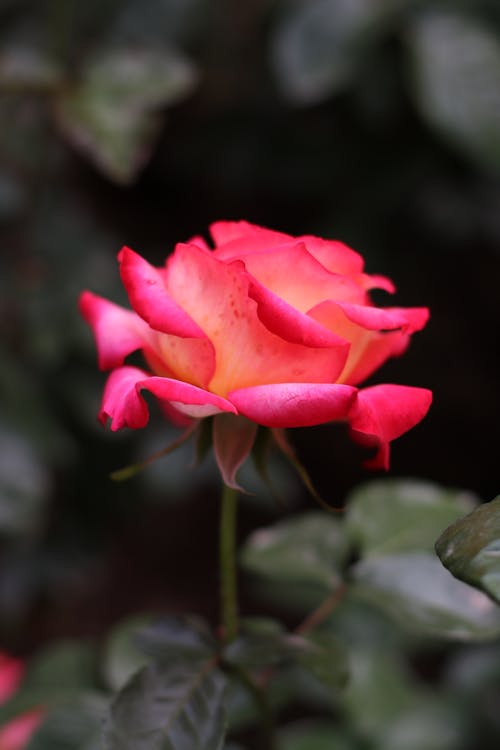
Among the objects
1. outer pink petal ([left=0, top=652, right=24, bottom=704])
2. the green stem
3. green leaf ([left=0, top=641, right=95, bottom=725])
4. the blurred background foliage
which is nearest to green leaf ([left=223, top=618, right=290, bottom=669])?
the green stem

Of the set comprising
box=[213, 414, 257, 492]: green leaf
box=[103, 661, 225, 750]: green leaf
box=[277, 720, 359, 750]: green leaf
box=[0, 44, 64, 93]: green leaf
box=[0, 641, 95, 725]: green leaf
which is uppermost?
box=[0, 44, 64, 93]: green leaf

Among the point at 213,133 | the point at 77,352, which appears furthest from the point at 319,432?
the point at 77,352

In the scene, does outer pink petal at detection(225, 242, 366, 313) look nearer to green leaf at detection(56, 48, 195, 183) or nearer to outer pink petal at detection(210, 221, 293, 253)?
outer pink petal at detection(210, 221, 293, 253)

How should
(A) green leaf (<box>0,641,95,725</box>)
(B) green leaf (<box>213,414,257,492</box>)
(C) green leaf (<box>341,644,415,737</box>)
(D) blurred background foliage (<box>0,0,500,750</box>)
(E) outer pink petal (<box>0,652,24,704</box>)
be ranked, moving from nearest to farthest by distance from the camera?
(B) green leaf (<box>213,414,257,492</box>) < (A) green leaf (<box>0,641,95,725</box>) < (E) outer pink petal (<box>0,652,24,704</box>) < (C) green leaf (<box>341,644,415,737</box>) < (D) blurred background foliage (<box>0,0,500,750</box>)

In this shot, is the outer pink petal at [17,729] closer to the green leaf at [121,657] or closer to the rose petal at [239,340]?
the green leaf at [121,657]

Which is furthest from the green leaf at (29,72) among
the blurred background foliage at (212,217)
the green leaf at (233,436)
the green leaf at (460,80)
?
the green leaf at (233,436)

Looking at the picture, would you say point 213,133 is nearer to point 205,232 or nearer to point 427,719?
point 205,232

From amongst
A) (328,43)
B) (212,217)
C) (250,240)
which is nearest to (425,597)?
(250,240)
